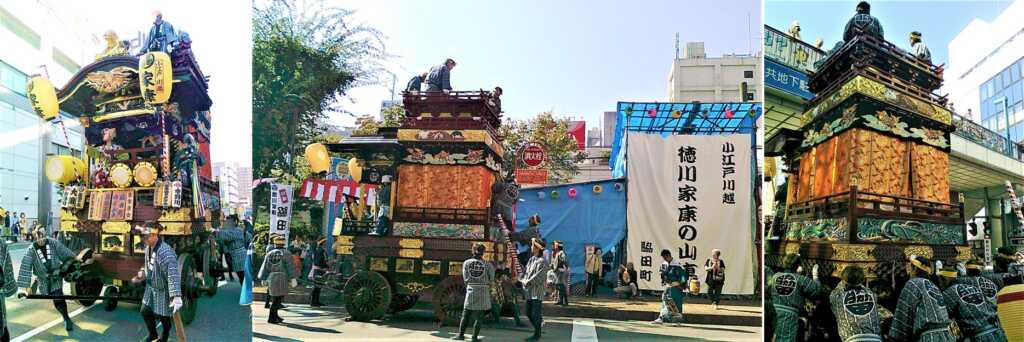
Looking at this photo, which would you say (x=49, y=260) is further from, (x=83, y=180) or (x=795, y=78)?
(x=795, y=78)

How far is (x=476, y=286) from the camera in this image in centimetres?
618

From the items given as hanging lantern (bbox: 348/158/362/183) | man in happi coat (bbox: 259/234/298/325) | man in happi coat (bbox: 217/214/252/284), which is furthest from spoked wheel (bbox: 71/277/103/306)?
hanging lantern (bbox: 348/158/362/183)

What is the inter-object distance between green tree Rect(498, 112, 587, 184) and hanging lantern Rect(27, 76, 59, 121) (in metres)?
4.06

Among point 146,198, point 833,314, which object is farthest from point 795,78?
point 146,198

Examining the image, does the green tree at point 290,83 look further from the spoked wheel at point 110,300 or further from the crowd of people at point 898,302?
the crowd of people at point 898,302

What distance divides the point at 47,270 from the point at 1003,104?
8.13m

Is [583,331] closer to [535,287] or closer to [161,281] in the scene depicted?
[535,287]

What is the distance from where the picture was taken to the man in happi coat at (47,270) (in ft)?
20.9

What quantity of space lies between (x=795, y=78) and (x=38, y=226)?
6614mm

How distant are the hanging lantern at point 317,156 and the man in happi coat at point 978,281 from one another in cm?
536

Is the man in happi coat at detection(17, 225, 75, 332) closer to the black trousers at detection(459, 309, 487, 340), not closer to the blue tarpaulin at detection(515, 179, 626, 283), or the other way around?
the black trousers at detection(459, 309, 487, 340)

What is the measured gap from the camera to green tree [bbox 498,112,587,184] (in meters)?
6.48

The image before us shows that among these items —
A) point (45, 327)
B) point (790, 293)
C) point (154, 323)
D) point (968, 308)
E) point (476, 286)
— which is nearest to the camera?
point (968, 308)

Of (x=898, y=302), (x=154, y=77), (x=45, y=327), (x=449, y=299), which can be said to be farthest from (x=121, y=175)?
(x=898, y=302)
